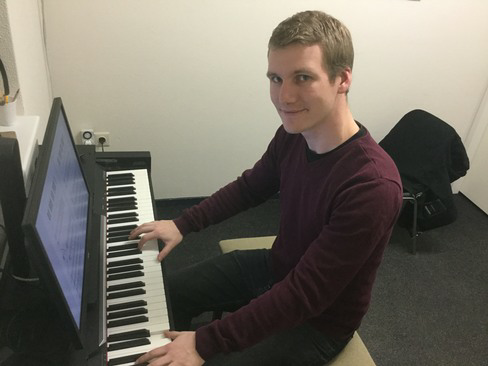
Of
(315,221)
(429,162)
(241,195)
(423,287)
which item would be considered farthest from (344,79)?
(423,287)

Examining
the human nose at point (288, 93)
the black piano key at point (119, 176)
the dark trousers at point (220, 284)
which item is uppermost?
the human nose at point (288, 93)

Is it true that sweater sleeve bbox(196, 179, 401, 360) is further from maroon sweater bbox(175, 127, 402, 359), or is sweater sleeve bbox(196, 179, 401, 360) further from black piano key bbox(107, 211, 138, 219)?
black piano key bbox(107, 211, 138, 219)

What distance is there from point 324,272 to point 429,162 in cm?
159

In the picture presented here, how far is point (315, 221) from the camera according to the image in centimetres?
113

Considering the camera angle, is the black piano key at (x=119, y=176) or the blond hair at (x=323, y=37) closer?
the blond hair at (x=323, y=37)

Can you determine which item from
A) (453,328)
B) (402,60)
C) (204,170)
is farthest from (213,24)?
(453,328)

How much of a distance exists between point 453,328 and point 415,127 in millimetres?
1099

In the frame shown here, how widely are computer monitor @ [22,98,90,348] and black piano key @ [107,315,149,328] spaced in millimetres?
111

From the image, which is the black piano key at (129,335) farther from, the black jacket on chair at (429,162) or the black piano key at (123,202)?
the black jacket on chair at (429,162)

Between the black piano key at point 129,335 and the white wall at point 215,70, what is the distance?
1.52m

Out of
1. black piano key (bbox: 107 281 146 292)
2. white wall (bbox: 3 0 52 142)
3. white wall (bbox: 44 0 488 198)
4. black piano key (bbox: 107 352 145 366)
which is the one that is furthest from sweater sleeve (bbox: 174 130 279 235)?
white wall (bbox: 44 0 488 198)

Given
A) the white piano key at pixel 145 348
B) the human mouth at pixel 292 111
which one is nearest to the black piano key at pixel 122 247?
the white piano key at pixel 145 348

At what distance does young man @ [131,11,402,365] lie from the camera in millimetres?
980

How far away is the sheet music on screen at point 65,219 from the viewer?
758 millimetres
